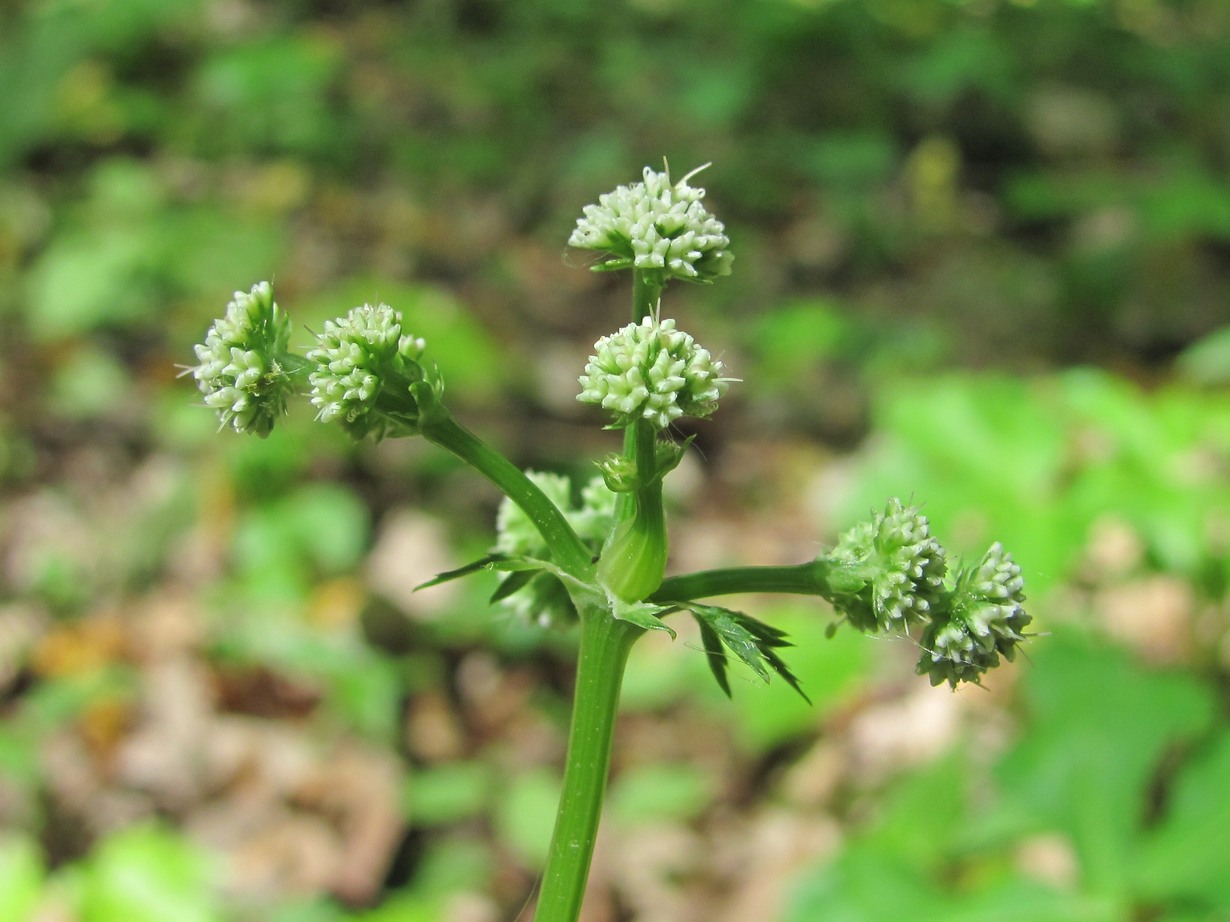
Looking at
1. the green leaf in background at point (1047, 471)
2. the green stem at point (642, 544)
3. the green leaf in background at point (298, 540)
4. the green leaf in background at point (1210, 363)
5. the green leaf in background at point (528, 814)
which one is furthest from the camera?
the green leaf in background at point (298, 540)

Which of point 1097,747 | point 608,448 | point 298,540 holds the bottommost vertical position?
point 1097,747

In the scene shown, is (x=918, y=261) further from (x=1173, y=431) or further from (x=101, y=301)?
(x=101, y=301)

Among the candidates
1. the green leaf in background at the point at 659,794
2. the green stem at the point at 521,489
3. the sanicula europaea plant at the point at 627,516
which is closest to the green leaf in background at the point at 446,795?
the green leaf in background at the point at 659,794

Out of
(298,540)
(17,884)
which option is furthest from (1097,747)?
(298,540)

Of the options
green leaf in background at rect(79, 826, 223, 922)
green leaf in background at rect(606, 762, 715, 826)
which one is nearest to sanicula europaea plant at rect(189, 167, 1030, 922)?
green leaf in background at rect(79, 826, 223, 922)

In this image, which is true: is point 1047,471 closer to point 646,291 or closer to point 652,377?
point 646,291

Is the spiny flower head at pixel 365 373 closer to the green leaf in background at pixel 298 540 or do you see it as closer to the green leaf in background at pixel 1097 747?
the green leaf in background at pixel 1097 747
